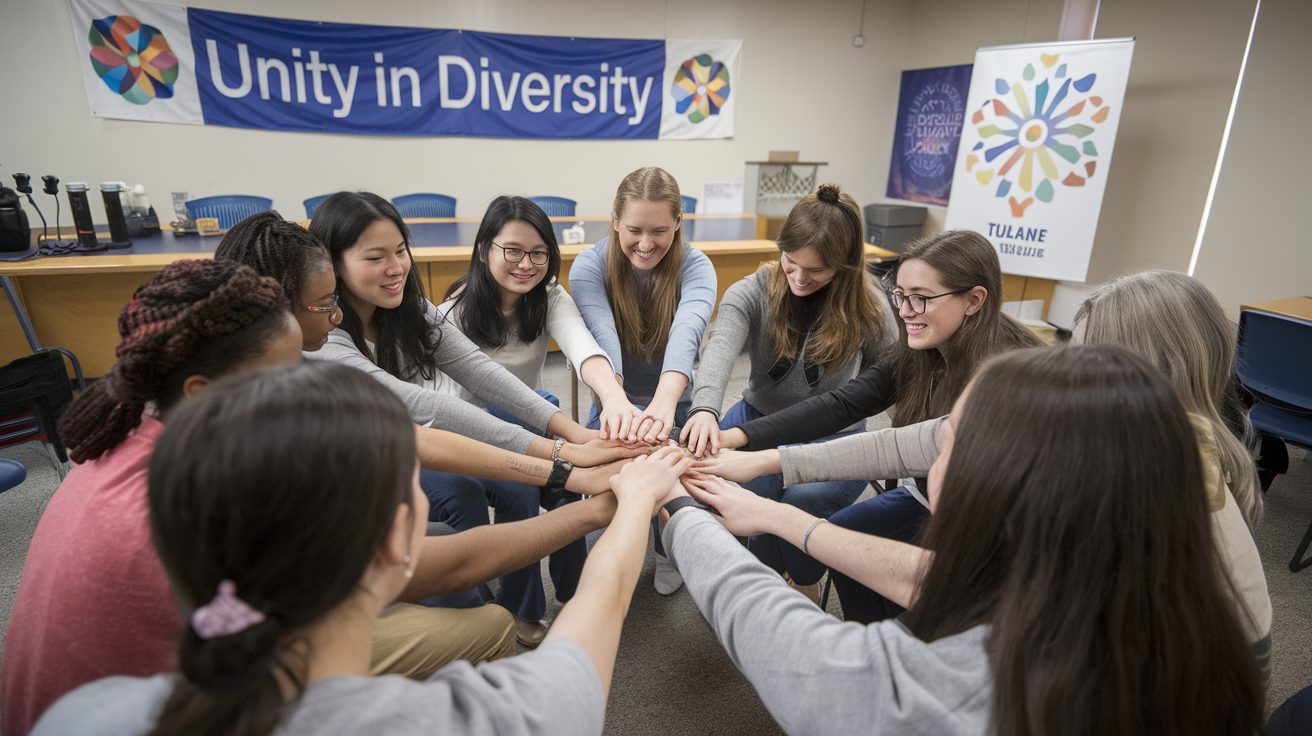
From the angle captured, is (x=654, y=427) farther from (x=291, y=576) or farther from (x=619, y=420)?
(x=291, y=576)

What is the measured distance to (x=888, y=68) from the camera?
6238 mm

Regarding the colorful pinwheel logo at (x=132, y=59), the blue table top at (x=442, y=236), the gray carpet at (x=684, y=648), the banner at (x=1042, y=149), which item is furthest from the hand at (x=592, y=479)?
the colorful pinwheel logo at (x=132, y=59)

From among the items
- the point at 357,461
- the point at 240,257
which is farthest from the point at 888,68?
the point at 357,461

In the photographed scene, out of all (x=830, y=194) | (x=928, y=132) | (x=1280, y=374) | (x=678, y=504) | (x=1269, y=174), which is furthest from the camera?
(x=928, y=132)

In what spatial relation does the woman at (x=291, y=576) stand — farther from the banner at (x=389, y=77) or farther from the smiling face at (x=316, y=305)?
the banner at (x=389, y=77)

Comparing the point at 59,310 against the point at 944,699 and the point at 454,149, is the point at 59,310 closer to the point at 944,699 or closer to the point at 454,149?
the point at 454,149

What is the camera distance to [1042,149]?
14.1 feet

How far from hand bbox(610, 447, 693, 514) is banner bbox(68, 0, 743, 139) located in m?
4.72

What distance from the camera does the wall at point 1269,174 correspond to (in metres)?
3.45

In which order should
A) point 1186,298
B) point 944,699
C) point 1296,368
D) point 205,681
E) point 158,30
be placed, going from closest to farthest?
1. point 205,681
2. point 944,699
3. point 1186,298
4. point 1296,368
5. point 158,30

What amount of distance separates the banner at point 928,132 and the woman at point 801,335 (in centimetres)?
448

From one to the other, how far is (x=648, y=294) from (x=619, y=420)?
1.81 feet

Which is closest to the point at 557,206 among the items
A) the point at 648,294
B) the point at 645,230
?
the point at 648,294

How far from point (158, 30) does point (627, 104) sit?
343 cm
